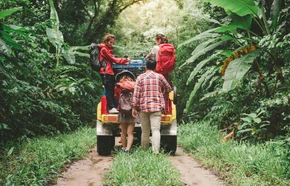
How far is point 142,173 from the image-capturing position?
493cm

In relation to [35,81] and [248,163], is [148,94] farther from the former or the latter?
[35,81]

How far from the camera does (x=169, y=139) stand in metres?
7.33

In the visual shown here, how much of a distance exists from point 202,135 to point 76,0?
975 cm

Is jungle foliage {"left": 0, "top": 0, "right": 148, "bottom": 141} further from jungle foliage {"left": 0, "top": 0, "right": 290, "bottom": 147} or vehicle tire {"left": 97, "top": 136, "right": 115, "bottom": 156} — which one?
vehicle tire {"left": 97, "top": 136, "right": 115, "bottom": 156}

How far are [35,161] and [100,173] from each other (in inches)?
39.8

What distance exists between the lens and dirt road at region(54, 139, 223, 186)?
508cm

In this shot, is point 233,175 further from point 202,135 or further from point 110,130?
point 202,135

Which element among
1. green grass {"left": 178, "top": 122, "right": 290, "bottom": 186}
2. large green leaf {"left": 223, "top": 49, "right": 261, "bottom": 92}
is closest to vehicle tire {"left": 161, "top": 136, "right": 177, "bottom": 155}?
green grass {"left": 178, "top": 122, "right": 290, "bottom": 186}

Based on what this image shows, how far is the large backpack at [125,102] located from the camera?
7.05 meters

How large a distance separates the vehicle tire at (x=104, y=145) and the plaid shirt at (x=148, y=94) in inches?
44.8

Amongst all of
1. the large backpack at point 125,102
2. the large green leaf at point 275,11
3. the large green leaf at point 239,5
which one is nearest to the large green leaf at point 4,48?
the large backpack at point 125,102

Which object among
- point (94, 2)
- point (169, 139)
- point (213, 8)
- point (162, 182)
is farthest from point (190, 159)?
point (94, 2)

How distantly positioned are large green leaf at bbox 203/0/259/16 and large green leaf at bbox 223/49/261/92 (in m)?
0.86

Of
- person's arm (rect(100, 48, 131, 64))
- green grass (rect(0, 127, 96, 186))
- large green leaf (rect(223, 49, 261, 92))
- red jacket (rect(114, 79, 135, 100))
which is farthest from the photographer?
person's arm (rect(100, 48, 131, 64))
